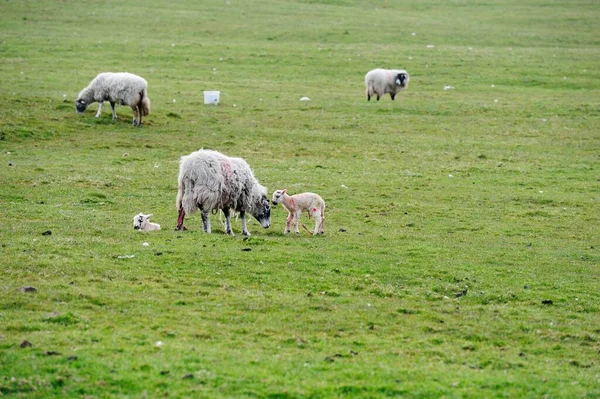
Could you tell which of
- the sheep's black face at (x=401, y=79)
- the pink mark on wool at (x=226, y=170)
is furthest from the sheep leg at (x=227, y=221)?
the sheep's black face at (x=401, y=79)

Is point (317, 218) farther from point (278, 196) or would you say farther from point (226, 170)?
point (226, 170)

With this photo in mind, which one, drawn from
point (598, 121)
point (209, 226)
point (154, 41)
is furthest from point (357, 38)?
point (209, 226)

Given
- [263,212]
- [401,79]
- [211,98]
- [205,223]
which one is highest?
[401,79]

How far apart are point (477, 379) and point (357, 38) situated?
5363 cm

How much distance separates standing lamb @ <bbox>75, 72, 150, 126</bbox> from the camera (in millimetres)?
33562

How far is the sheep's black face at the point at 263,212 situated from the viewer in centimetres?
1991

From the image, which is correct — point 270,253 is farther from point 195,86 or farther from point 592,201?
point 195,86

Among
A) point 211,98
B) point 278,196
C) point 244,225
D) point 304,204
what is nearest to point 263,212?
point 278,196

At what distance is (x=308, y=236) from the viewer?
19766 mm

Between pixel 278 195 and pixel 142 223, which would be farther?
pixel 278 195

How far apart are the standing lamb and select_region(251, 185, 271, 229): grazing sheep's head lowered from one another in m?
15.1

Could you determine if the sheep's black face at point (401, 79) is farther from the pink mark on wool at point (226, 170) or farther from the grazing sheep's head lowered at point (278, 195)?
the pink mark on wool at point (226, 170)

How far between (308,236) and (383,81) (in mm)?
25296

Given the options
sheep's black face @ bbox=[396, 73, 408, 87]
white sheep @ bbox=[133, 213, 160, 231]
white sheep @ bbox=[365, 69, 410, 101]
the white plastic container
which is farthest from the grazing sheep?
sheep's black face @ bbox=[396, 73, 408, 87]
